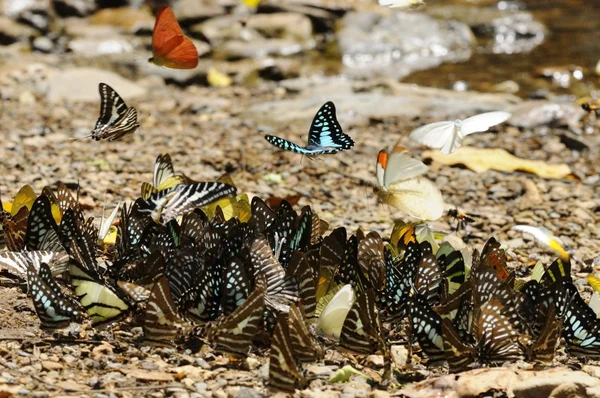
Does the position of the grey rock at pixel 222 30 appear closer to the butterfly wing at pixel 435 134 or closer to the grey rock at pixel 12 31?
the grey rock at pixel 12 31

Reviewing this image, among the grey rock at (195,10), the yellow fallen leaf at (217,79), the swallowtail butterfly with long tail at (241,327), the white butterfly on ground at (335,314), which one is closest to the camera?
the swallowtail butterfly with long tail at (241,327)

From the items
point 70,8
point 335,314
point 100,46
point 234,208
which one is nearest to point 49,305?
point 335,314

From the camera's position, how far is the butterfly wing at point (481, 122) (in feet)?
12.5

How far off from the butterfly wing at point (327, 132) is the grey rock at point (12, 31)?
8.96 m

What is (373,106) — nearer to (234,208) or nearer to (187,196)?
(234,208)

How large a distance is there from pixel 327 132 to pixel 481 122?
2.43 feet

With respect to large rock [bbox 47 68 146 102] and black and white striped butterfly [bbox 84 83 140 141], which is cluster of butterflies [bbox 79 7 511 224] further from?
large rock [bbox 47 68 146 102]

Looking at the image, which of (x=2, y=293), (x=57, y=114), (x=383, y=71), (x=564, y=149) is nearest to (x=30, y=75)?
(x=57, y=114)

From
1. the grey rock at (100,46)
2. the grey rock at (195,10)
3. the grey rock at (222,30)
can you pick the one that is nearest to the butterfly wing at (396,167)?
the grey rock at (100,46)

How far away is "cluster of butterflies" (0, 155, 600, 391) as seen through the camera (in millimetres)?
2953

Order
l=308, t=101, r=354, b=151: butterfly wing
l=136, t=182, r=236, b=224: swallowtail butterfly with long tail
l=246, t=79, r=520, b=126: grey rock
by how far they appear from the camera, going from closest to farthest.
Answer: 1. l=136, t=182, r=236, b=224: swallowtail butterfly with long tail
2. l=308, t=101, r=354, b=151: butterfly wing
3. l=246, t=79, r=520, b=126: grey rock

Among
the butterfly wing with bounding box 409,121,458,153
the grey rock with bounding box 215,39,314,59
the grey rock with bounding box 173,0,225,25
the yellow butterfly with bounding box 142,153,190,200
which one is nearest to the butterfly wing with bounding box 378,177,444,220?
the butterfly wing with bounding box 409,121,458,153

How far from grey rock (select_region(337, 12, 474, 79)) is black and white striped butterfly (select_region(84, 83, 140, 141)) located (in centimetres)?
803

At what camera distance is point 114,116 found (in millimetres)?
3885
